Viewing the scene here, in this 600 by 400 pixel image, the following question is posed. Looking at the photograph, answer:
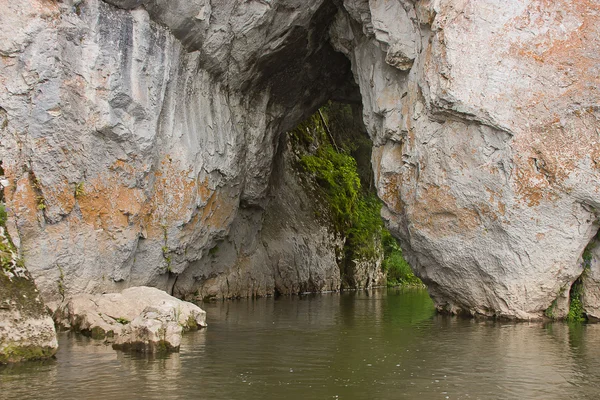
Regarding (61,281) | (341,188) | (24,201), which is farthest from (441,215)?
(341,188)

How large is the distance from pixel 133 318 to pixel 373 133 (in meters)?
10.2

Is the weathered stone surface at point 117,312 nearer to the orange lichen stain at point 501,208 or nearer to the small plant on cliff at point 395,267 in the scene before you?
the orange lichen stain at point 501,208

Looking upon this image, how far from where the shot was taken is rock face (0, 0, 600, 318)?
15062 mm

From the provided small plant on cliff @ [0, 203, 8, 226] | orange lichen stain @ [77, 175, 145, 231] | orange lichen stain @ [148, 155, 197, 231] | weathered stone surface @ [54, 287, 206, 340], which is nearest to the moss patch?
weathered stone surface @ [54, 287, 206, 340]

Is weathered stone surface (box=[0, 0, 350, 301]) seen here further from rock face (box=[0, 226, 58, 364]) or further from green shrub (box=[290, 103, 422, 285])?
green shrub (box=[290, 103, 422, 285])

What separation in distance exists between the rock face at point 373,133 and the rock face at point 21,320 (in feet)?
11.7

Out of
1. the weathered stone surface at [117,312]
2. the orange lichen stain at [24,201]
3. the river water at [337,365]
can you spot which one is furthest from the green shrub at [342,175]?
the orange lichen stain at [24,201]

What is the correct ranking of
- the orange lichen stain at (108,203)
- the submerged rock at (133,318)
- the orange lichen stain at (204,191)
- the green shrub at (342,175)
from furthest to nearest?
1. the green shrub at (342,175)
2. the orange lichen stain at (204,191)
3. the orange lichen stain at (108,203)
4. the submerged rock at (133,318)

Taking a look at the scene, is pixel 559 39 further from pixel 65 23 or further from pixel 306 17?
pixel 65 23

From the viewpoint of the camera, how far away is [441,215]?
17562mm

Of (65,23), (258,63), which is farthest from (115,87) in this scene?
(258,63)

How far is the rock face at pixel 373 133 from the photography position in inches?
593

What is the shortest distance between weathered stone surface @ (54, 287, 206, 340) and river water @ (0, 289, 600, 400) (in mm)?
473

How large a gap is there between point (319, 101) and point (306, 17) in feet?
18.3
